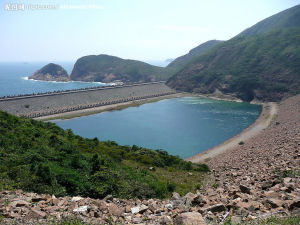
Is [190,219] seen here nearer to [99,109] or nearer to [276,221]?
[276,221]

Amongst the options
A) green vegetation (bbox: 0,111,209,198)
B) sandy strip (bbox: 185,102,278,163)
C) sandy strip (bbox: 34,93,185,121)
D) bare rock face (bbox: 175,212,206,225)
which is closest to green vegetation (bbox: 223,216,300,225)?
bare rock face (bbox: 175,212,206,225)

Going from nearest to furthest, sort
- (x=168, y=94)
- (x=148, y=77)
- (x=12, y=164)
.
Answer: (x=12, y=164) < (x=168, y=94) < (x=148, y=77)

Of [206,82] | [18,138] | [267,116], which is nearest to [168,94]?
[206,82]

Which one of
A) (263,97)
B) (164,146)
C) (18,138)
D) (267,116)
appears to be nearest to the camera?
(18,138)

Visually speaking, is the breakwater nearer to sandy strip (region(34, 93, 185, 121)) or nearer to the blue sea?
sandy strip (region(34, 93, 185, 121))

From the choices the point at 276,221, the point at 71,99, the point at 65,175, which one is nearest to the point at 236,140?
the point at 65,175

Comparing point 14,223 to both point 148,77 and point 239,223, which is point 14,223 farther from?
point 148,77
